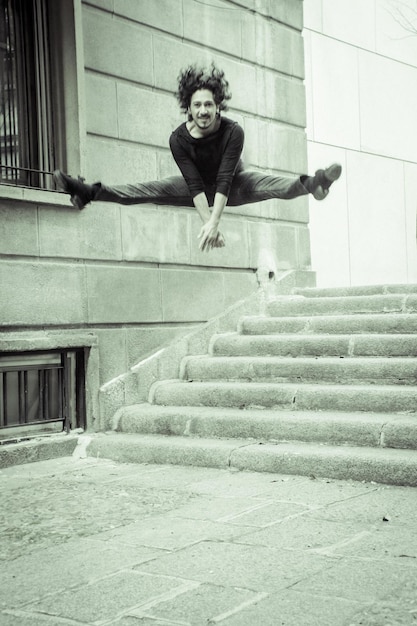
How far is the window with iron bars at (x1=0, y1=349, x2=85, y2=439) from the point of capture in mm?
7680

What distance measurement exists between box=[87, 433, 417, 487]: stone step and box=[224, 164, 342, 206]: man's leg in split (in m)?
3.09

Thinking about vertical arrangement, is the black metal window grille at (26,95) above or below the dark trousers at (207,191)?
above

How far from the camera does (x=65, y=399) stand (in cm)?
821

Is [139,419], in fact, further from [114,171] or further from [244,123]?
[244,123]

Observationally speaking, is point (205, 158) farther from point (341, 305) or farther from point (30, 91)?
point (341, 305)

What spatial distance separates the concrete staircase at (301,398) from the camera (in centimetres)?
663

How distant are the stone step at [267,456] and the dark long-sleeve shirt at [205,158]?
2.79m

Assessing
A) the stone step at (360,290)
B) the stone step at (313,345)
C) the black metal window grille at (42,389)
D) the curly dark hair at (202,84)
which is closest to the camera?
the black metal window grille at (42,389)

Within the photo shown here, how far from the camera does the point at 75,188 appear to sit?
26.7 feet

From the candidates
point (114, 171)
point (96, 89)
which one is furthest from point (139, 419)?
point (96, 89)

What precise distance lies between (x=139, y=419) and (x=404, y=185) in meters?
5.99

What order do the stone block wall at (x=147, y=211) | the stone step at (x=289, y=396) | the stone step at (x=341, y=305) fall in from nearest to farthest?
the stone step at (x=289, y=396) < the stone block wall at (x=147, y=211) < the stone step at (x=341, y=305)

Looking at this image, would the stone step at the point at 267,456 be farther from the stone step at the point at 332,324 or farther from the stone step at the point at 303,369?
the stone step at the point at 332,324

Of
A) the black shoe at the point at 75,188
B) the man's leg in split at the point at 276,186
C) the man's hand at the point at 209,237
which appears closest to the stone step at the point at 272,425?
the man's hand at the point at 209,237
